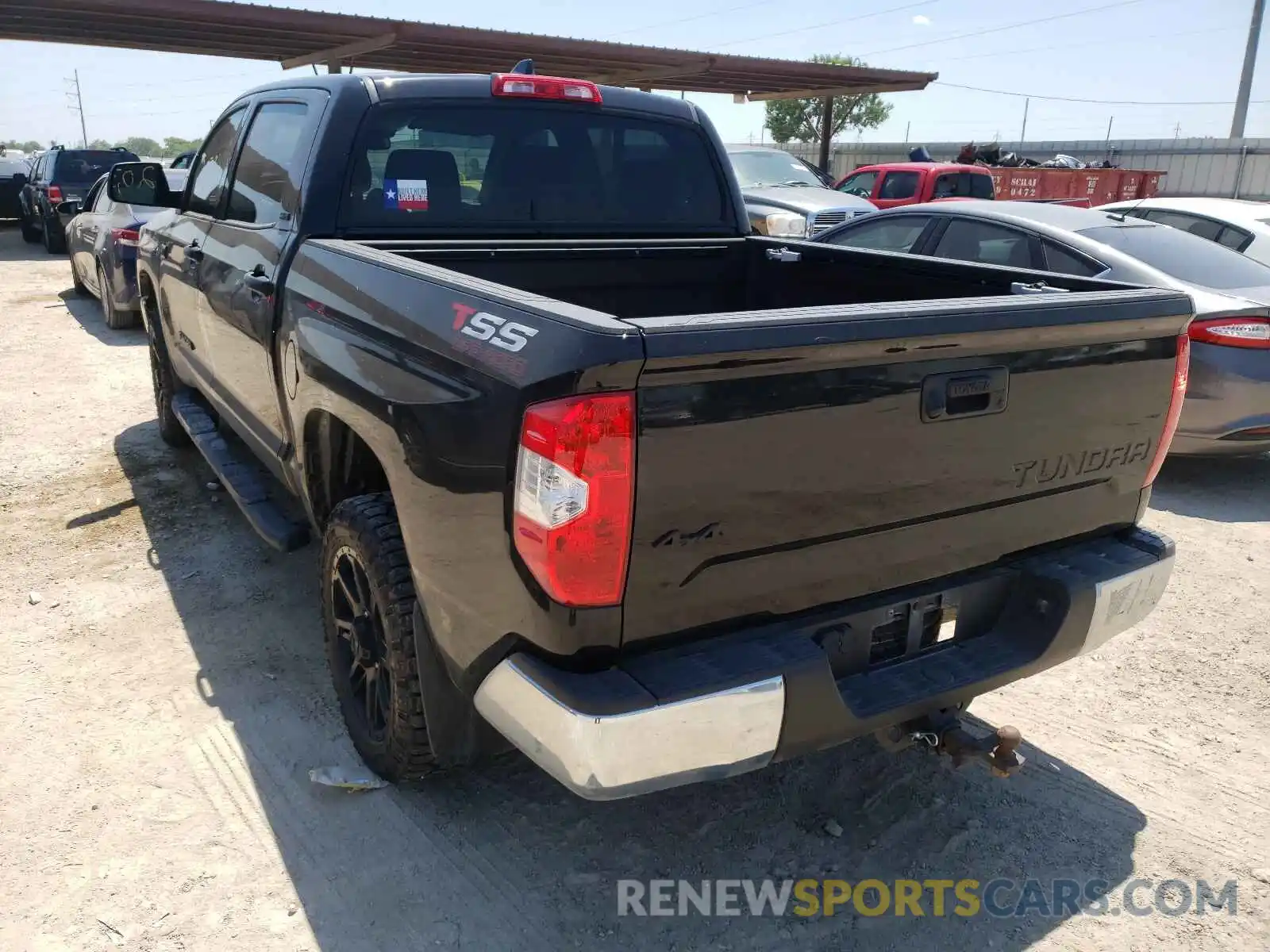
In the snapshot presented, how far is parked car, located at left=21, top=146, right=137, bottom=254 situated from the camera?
16.0m

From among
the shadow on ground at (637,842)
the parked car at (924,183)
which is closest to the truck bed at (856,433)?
the shadow on ground at (637,842)

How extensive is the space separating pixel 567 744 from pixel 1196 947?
1.75 meters

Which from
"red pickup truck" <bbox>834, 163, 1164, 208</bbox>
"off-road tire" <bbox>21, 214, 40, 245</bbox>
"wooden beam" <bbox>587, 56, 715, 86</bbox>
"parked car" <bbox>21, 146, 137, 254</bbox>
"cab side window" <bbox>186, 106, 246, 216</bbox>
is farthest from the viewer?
"wooden beam" <bbox>587, 56, 715, 86</bbox>

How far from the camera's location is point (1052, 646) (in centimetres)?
251

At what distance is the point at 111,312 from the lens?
32.0 feet

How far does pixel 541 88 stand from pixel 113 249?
283 inches

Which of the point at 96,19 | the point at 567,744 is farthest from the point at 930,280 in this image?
the point at 96,19

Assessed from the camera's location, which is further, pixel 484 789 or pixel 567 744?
pixel 484 789

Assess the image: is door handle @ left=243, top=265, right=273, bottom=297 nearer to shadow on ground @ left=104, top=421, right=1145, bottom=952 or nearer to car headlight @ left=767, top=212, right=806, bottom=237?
shadow on ground @ left=104, top=421, right=1145, bottom=952

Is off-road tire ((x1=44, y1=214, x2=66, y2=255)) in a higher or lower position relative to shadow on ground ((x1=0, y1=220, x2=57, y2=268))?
higher

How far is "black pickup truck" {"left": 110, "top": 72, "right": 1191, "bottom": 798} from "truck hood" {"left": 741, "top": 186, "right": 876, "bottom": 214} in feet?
33.6

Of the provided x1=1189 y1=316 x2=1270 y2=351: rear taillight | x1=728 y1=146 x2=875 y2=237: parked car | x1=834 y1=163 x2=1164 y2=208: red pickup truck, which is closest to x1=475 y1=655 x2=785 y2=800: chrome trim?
x1=1189 y1=316 x2=1270 y2=351: rear taillight

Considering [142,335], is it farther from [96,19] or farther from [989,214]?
[96,19]

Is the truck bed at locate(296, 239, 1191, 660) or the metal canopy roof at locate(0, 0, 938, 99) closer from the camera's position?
the truck bed at locate(296, 239, 1191, 660)
